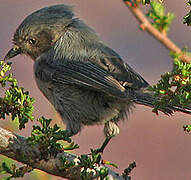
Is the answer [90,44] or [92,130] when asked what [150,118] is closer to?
[92,130]

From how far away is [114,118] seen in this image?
13.3 ft

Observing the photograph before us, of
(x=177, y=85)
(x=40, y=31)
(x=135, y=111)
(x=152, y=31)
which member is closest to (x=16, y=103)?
(x=177, y=85)

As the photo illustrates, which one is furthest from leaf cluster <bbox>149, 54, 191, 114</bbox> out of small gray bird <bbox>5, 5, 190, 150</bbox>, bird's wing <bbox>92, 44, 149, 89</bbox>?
bird's wing <bbox>92, 44, 149, 89</bbox>

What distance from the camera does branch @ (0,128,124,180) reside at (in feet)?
9.39

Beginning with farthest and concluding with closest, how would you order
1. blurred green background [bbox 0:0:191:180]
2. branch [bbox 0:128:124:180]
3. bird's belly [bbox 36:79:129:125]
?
blurred green background [bbox 0:0:191:180], bird's belly [bbox 36:79:129:125], branch [bbox 0:128:124:180]

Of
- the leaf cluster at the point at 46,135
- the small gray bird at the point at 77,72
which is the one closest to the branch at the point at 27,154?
the leaf cluster at the point at 46,135

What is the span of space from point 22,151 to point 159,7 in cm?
145

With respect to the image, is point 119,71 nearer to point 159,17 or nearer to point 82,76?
point 82,76

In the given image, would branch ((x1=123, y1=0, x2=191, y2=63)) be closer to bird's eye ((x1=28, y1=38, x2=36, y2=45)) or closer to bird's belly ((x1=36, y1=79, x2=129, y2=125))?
bird's belly ((x1=36, y1=79, x2=129, y2=125))

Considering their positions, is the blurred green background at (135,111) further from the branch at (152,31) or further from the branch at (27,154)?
the branch at (152,31)

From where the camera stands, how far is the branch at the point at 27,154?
113 inches

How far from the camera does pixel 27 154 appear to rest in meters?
2.88

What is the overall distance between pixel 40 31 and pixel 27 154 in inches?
66.3

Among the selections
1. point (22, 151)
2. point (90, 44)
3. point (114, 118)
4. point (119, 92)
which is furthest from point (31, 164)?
point (90, 44)
